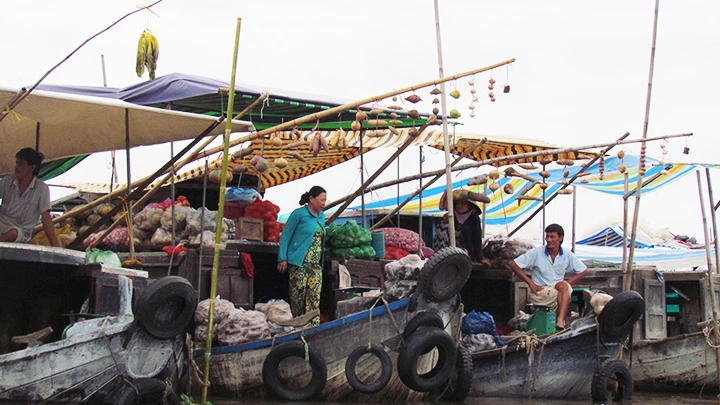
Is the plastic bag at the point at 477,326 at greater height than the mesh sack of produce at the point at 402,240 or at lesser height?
lesser

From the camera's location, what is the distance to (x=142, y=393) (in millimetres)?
6316

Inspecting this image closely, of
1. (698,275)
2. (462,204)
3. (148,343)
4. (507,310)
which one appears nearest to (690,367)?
(698,275)

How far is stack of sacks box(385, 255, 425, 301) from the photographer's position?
25.3ft

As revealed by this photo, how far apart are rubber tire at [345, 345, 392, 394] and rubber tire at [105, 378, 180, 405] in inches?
61.0

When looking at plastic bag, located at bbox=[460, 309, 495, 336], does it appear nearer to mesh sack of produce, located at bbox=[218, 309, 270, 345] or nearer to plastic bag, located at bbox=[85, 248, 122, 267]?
mesh sack of produce, located at bbox=[218, 309, 270, 345]

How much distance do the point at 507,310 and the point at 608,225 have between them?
473 inches

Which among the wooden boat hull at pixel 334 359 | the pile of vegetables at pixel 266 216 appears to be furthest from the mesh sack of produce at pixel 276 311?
the pile of vegetables at pixel 266 216

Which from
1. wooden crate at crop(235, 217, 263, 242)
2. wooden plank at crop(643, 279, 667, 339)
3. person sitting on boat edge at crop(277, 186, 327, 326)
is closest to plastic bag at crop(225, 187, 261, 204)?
wooden crate at crop(235, 217, 263, 242)

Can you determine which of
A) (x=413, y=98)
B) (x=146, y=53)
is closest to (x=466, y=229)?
(x=413, y=98)

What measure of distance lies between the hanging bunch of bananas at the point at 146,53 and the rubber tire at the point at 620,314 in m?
4.45

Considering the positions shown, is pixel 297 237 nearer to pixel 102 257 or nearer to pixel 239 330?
pixel 239 330

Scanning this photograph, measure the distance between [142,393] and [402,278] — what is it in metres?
2.43

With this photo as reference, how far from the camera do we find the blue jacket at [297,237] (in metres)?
8.48

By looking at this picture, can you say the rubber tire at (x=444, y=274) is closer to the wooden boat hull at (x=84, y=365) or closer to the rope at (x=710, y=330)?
Answer: the wooden boat hull at (x=84, y=365)
